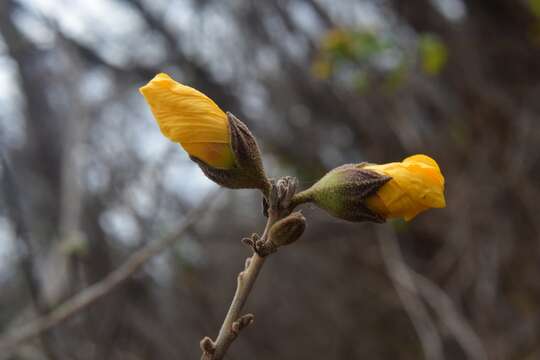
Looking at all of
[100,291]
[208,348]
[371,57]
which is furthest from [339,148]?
[208,348]

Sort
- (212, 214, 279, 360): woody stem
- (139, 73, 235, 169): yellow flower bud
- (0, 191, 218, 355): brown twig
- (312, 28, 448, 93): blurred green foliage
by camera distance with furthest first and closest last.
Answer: (312, 28, 448, 93): blurred green foliage
(0, 191, 218, 355): brown twig
(139, 73, 235, 169): yellow flower bud
(212, 214, 279, 360): woody stem

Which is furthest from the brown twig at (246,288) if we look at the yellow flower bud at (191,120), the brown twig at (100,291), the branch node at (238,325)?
the brown twig at (100,291)

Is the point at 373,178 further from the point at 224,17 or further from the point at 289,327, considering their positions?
the point at 289,327

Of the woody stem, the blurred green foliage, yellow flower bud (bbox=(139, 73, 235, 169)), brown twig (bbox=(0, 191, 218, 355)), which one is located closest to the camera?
the woody stem

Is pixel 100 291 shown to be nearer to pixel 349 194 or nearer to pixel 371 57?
pixel 349 194

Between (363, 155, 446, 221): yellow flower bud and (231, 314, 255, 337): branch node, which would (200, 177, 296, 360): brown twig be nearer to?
(231, 314, 255, 337): branch node

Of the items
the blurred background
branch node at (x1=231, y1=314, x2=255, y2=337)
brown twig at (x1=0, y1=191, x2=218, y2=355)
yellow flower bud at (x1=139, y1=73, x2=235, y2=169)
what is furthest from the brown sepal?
the blurred background

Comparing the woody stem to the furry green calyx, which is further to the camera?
the furry green calyx
